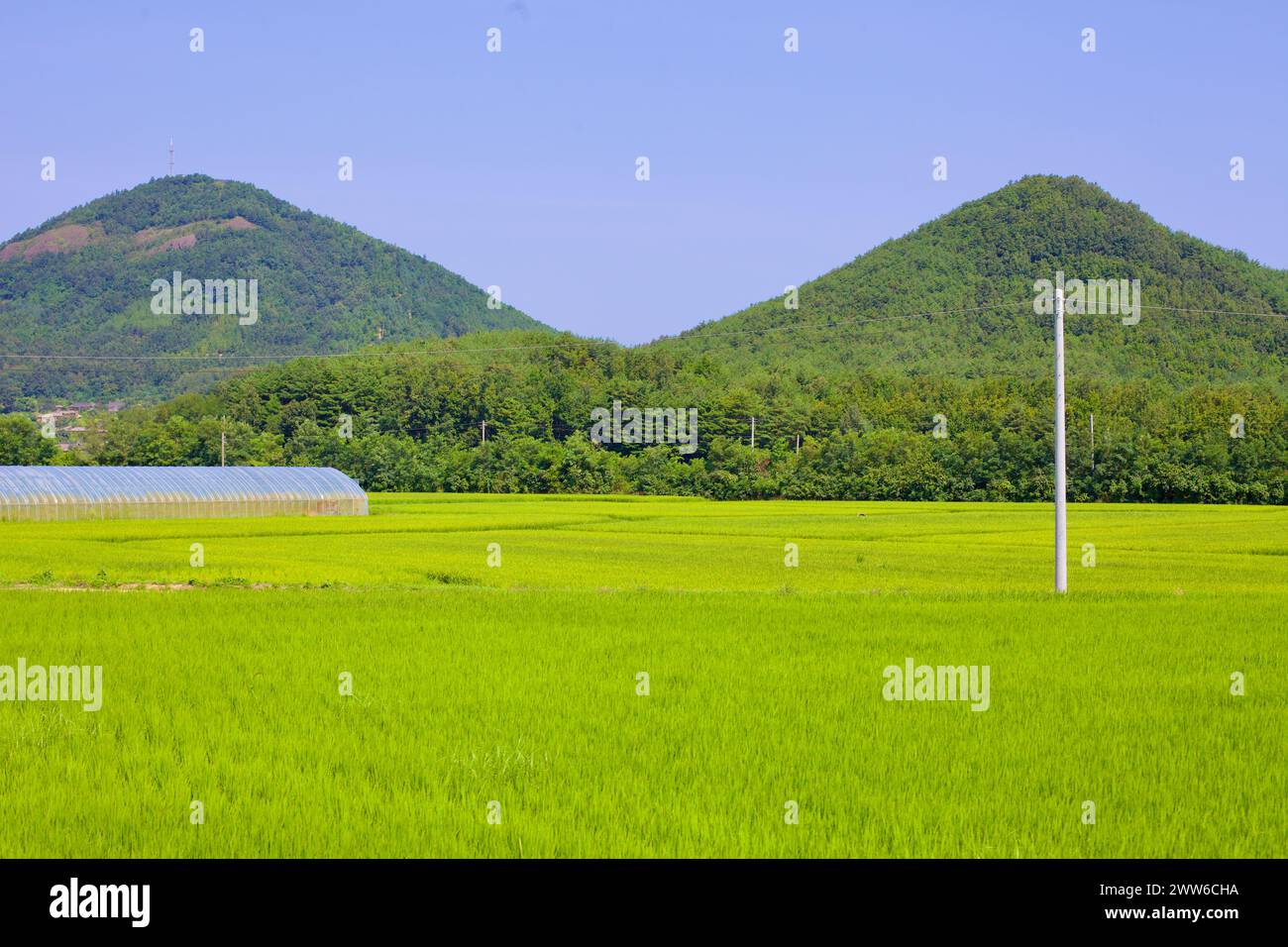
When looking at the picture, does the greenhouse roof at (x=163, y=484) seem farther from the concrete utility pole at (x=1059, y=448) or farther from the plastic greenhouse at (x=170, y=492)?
the concrete utility pole at (x=1059, y=448)

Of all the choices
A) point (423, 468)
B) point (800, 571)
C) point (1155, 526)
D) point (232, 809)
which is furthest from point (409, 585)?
point (423, 468)

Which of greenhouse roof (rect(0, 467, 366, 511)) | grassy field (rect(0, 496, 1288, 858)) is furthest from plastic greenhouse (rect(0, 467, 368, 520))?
grassy field (rect(0, 496, 1288, 858))

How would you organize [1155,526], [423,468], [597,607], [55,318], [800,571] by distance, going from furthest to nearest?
[55,318] < [423,468] < [1155,526] < [800,571] < [597,607]

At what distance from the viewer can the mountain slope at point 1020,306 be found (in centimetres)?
11194

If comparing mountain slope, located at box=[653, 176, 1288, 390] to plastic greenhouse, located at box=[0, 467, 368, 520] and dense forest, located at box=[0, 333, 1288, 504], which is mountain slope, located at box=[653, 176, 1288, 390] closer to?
dense forest, located at box=[0, 333, 1288, 504]

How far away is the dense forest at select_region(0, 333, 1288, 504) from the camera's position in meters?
78.9

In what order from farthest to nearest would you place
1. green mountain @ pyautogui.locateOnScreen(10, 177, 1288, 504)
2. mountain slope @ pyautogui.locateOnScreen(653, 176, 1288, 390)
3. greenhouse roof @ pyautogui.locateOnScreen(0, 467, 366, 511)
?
mountain slope @ pyautogui.locateOnScreen(653, 176, 1288, 390) → green mountain @ pyautogui.locateOnScreen(10, 177, 1288, 504) → greenhouse roof @ pyautogui.locateOnScreen(0, 467, 366, 511)

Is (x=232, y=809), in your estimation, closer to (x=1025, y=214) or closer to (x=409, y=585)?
(x=409, y=585)

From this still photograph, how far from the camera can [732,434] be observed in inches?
3780

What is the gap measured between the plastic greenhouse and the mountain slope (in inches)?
2398

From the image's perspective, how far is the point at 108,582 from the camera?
26656mm
